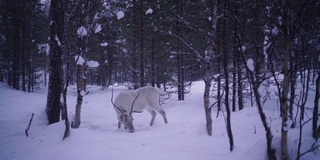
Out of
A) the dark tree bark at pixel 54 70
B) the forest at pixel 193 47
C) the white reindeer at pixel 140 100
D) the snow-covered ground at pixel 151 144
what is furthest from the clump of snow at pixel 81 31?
the white reindeer at pixel 140 100

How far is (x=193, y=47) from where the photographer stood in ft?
44.1

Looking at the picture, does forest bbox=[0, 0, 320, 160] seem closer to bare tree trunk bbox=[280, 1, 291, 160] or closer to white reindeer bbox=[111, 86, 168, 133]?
bare tree trunk bbox=[280, 1, 291, 160]

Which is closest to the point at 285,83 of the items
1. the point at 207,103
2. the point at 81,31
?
the point at 207,103

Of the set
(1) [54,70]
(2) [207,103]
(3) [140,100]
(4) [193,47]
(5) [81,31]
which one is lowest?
(3) [140,100]

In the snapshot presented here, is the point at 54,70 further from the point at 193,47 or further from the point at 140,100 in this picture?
the point at 193,47

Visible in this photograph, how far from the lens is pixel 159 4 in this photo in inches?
614

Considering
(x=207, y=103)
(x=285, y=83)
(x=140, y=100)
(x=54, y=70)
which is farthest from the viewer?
(x=140, y=100)

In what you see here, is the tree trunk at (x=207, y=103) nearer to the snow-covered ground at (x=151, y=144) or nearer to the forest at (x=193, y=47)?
the forest at (x=193, y=47)

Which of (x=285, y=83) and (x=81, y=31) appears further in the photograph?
(x=81, y=31)

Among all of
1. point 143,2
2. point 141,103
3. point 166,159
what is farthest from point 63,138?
point 143,2

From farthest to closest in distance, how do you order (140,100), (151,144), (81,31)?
(140,100), (81,31), (151,144)

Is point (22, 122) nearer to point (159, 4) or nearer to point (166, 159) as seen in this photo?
point (166, 159)

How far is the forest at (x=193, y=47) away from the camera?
3398 millimetres

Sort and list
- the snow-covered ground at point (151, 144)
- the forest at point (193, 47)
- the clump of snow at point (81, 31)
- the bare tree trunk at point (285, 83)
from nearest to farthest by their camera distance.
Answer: the bare tree trunk at point (285, 83) → the forest at point (193, 47) → the snow-covered ground at point (151, 144) → the clump of snow at point (81, 31)
